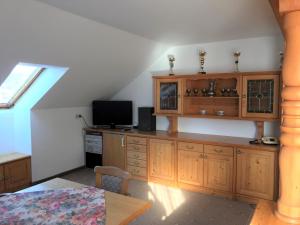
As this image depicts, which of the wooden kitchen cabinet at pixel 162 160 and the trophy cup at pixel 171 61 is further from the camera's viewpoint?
the trophy cup at pixel 171 61

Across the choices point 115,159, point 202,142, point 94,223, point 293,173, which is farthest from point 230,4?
point 115,159

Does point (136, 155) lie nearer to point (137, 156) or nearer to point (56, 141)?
point (137, 156)

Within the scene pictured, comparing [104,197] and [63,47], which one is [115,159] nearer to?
[63,47]

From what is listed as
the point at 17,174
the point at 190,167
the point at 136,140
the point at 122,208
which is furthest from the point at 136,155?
the point at 122,208

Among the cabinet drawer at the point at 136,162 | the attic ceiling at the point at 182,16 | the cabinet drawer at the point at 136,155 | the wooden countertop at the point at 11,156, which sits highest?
the attic ceiling at the point at 182,16

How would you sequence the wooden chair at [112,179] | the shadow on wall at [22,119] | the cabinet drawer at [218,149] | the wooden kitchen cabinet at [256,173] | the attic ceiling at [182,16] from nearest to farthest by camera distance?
Answer: 1. the wooden chair at [112,179]
2. the attic ceiling at [182,16]
3. the wooden kitchen cabinet at [256,173]
4. the cabinet drawer at [218,149]
5. the shadow on wall at [22,119]

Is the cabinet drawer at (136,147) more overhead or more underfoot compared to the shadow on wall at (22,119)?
more underfoot

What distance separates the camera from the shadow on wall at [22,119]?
3928mm

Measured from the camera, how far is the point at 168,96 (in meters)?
4.27

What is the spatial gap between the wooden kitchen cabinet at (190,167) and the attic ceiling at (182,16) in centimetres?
174

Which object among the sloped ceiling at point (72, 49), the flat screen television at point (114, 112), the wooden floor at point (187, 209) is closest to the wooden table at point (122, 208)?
the wooden floor at point (187, 209)

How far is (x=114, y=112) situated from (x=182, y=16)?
2577 millimetres

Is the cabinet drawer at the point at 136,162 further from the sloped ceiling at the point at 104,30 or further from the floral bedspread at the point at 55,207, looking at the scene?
the floral bedspread at the point at 55,207

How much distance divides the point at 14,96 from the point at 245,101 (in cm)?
357
